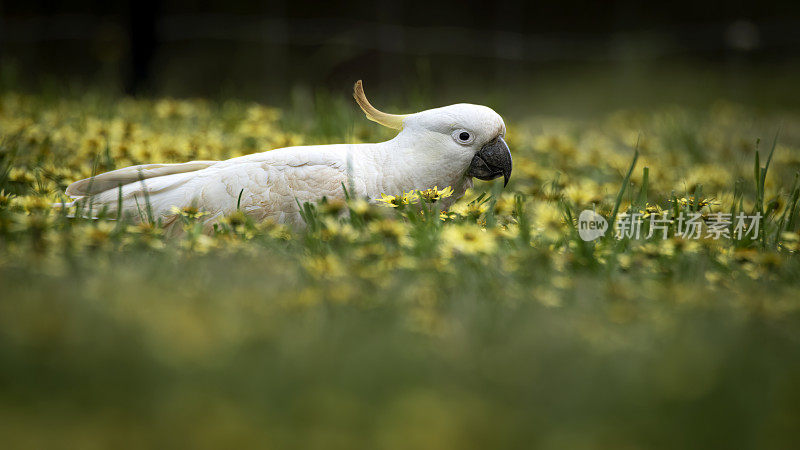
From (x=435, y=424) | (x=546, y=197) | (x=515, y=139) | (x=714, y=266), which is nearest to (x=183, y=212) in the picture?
(x=435, y=424)

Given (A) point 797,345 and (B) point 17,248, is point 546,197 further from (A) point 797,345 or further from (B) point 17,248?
(B) point 17,248

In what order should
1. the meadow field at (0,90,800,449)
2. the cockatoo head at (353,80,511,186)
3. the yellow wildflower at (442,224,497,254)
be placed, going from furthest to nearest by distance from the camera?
the cockatoo head at (353,80,511,186) → the yellow wildflower at (442,224,497,254) → the meadow field at (0,90,800,449)

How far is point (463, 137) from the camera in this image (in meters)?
2.27

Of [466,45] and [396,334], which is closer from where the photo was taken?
[396,334]

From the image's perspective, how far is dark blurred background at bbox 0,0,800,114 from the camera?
859 centimetres

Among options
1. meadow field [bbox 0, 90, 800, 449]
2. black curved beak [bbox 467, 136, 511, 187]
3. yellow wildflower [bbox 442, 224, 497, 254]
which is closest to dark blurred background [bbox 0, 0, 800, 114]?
black curved beak [bbox 467, 136, 511, 187]

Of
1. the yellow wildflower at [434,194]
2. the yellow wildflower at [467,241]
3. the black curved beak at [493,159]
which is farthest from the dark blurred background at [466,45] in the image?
the yellow wildflower at [467,241]

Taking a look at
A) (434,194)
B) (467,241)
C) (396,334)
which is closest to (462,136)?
(434,194)

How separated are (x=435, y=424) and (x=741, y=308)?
2.91 ft

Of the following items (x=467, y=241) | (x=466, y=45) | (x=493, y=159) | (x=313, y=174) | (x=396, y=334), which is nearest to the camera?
(x=396, y=334)

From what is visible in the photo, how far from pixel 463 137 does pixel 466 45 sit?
24.1ft

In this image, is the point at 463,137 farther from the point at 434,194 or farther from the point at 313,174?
the point at 313,174

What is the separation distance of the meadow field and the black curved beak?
8.5 inches

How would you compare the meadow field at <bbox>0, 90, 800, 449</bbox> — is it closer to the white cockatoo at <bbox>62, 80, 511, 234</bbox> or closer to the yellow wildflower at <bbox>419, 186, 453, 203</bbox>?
the yellow wildflower at <bbox>419, 186, 453, 203</bbox>
